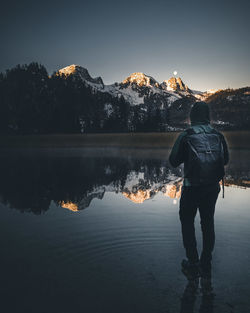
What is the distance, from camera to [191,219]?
15.4 feet

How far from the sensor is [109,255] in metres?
5.39

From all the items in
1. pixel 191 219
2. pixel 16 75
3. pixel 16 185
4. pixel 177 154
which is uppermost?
pixel 16 75

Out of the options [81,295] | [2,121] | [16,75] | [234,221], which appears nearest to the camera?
[81,295]

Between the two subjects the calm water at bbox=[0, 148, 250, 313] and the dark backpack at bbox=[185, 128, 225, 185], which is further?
the dark backpack at bbox=[185, 128, 225, 185]

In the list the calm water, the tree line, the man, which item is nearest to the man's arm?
the man

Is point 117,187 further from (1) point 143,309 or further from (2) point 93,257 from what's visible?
(1) point 143,309

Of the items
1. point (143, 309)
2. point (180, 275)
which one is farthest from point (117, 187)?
point (143, 309)

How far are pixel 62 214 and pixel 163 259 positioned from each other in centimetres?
399

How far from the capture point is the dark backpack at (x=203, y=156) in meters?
4.31

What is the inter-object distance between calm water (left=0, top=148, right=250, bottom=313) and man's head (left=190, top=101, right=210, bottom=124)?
209 centimetres

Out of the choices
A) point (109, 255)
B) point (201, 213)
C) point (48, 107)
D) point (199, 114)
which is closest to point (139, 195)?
point (109, 255)

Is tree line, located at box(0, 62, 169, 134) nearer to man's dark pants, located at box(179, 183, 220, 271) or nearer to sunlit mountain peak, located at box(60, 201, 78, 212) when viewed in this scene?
sunlit mountain peak, located at box(60, 201, 78, 212)

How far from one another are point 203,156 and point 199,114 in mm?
627

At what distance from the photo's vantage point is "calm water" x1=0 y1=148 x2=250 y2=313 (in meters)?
3.80
